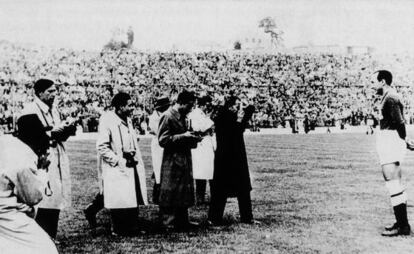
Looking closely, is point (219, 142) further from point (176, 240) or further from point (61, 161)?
point (61, 161)

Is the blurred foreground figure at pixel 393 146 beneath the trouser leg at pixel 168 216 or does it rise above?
above

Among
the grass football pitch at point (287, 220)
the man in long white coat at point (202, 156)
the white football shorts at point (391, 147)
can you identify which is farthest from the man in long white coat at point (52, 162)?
the white football shorts at point (391, 147)

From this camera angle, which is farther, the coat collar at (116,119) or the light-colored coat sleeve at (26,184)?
the coat collar at (116,119)

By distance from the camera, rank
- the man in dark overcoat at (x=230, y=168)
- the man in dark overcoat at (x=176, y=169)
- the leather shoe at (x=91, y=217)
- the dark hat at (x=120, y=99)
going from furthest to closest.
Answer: the man in dark overcoat at (x=230, y=168) → the leather shoe at (x=91, y=217) → the man in dark overcoat at (x=176, y=169) → the dark hat at (x=120, y=99)

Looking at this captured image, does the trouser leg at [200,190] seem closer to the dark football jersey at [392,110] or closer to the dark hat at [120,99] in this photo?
the dark hat at [120,99]

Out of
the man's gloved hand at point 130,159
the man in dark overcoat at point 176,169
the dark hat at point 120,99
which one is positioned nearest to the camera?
the man's gloved hand at point 130,159

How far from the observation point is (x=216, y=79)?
3597cm

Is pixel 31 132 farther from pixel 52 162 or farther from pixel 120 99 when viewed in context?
pixel 120 99

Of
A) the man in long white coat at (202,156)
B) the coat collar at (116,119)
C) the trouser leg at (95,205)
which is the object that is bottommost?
the trouser leg at (95,205)

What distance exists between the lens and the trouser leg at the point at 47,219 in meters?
5.79

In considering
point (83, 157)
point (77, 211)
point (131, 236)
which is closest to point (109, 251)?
point (131, 236)

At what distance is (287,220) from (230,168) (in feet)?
3.34

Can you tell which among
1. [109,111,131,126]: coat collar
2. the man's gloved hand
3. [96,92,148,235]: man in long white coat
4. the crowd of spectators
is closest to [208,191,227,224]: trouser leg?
[96,92,148,235]: man in long white coat

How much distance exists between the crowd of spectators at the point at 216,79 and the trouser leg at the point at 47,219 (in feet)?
81.1
